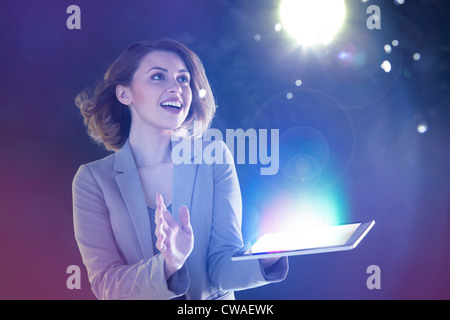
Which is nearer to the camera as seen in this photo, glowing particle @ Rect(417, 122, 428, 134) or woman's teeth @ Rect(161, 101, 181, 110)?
woman's teeth @ Rect(161, 101, 181, 110)

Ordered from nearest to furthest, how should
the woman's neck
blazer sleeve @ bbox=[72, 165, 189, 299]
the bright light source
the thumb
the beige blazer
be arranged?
the thumb < blazer sleeve @ bbox=[72, 165, 189, 299] < the beige blazer < the woman's neck < the bright light source

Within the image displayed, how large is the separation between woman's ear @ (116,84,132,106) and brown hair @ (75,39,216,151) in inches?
0.7

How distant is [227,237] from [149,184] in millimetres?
481

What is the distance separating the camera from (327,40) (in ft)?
7.64

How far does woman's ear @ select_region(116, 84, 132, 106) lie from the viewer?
7.35ft

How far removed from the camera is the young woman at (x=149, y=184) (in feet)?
7.02

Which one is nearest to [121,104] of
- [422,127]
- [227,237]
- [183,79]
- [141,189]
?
[183,79]

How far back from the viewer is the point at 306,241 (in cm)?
198

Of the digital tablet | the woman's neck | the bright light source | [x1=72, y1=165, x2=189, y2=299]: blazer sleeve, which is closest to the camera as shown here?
the digital tablet

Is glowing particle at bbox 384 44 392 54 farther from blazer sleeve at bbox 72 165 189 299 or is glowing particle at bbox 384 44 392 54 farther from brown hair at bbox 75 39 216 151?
blazer sleeve at bbox 72 165 189 299

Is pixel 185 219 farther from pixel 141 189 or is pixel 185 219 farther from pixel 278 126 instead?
pixel 278 126

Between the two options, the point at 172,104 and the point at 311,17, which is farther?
the point at 311,17

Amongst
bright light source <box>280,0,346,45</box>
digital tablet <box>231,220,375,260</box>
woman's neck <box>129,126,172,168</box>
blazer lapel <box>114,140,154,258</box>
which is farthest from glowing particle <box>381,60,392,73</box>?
blazer lapel <box>114,140,154,258</box>
